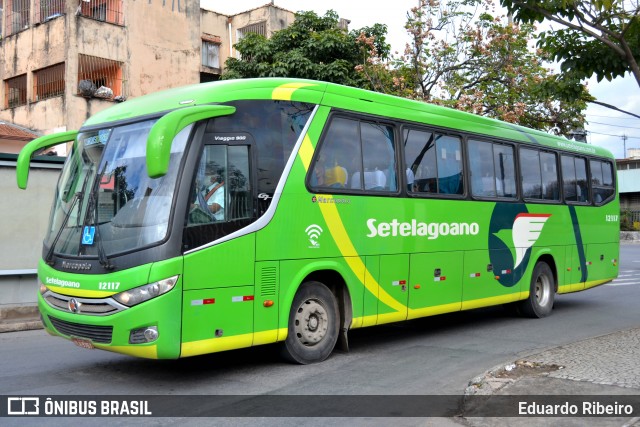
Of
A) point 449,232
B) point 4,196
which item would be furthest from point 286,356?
point 4,196

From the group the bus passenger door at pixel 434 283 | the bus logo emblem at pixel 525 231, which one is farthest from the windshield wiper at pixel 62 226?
the bus logo emblem at pixel 525 231

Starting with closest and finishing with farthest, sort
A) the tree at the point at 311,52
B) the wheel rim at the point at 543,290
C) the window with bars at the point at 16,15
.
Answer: the wheel rim at the point at 543,290 < the tree at the point at 311,52 < the window with bars at the point at 16,15

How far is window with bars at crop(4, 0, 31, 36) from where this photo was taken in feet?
87.6

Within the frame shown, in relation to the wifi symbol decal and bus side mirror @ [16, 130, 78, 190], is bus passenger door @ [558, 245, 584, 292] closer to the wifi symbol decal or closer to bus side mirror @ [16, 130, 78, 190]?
the wifi symbol decal

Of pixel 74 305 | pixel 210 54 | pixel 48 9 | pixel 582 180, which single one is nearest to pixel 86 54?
pixel 48 9

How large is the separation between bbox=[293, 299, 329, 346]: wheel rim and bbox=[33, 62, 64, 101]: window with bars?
19.4 metres

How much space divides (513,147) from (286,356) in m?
6.39

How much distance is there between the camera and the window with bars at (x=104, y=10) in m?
25.3

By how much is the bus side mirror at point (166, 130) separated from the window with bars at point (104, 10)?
66.4 ft

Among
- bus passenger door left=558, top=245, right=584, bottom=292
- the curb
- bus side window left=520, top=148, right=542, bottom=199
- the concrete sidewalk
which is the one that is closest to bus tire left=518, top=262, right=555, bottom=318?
bus passenger door left=558, top=245, right=584, bottom=292

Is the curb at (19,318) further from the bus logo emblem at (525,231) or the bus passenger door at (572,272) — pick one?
the bus passenger door at (572,272)

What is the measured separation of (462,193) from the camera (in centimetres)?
1068

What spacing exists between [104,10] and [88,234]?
21365 mm

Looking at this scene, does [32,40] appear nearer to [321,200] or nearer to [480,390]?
[321,200]
